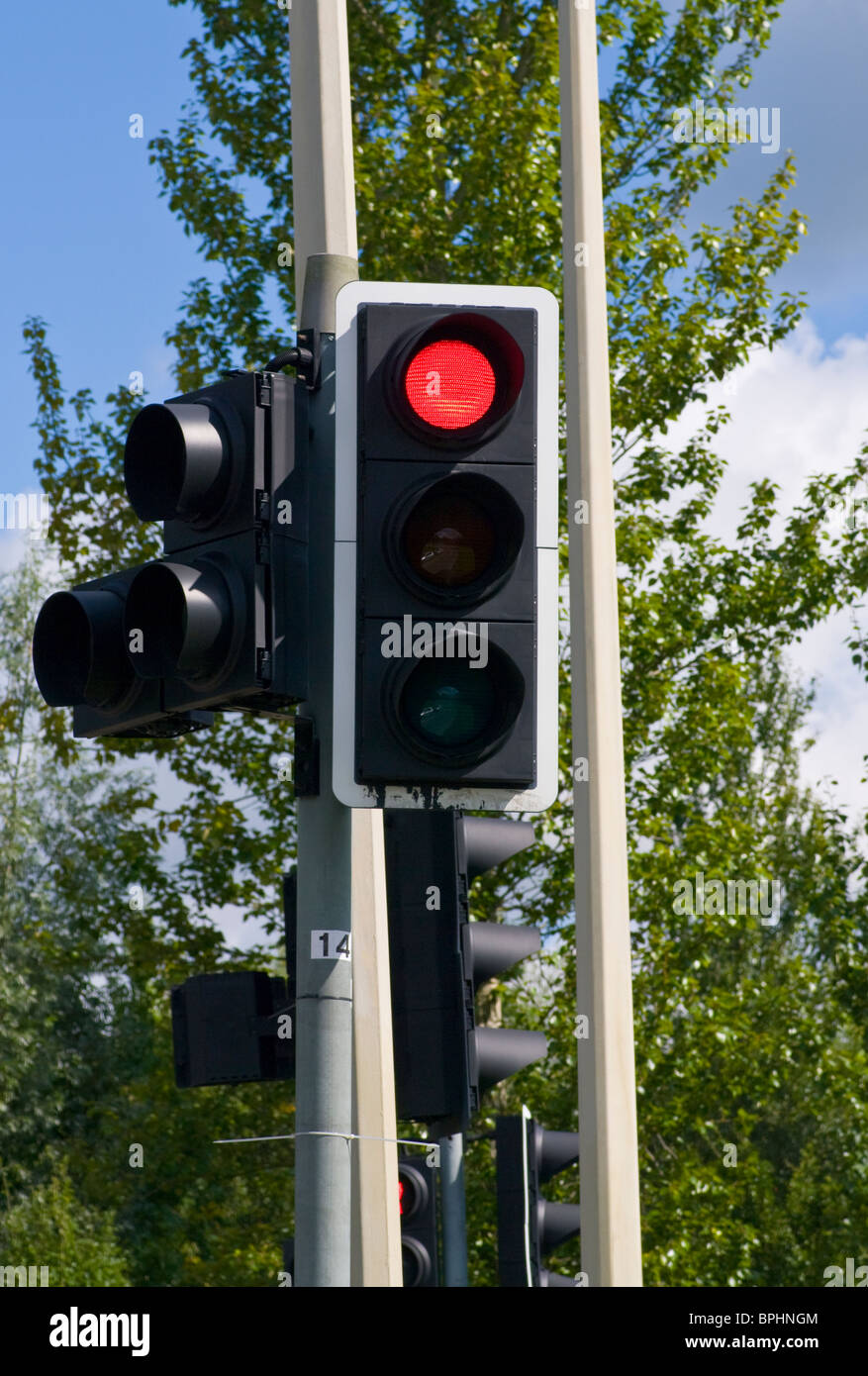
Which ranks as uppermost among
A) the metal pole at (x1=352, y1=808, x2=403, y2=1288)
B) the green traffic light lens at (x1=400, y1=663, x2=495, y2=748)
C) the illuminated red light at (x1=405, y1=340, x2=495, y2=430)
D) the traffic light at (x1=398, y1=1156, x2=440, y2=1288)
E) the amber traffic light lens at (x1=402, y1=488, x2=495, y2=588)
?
the illuminated red light at (x1=405, y1=340, x2=495, y2=430)

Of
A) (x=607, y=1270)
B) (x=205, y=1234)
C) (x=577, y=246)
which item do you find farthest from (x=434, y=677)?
(x=205, y=1234)

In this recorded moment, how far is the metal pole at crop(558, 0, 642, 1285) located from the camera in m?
9.84

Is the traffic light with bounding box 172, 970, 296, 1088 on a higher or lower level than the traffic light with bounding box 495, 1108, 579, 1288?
higher

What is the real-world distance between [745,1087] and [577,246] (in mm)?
8500

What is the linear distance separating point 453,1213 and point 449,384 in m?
4.09

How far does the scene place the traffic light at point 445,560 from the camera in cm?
374

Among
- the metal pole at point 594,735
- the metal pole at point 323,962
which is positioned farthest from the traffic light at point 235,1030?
the metal pole at point 594,735

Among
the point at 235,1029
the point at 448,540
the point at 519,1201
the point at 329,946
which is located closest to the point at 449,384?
the point at 448,540

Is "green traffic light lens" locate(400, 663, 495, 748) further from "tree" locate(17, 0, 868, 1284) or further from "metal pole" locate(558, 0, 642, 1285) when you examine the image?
"tree" locate(17, 0, 868, 1284)

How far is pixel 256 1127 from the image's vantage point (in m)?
18.0

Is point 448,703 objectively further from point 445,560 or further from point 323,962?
point 323,962

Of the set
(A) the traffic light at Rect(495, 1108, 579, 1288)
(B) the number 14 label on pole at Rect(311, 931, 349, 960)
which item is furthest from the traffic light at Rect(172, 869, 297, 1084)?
(A) the traffic light at Rect(495, 1108, 579, 1288)

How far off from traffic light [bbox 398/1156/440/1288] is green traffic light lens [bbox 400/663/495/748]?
5.22 metres

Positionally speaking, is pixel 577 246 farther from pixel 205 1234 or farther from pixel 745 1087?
pixel 205 1234
